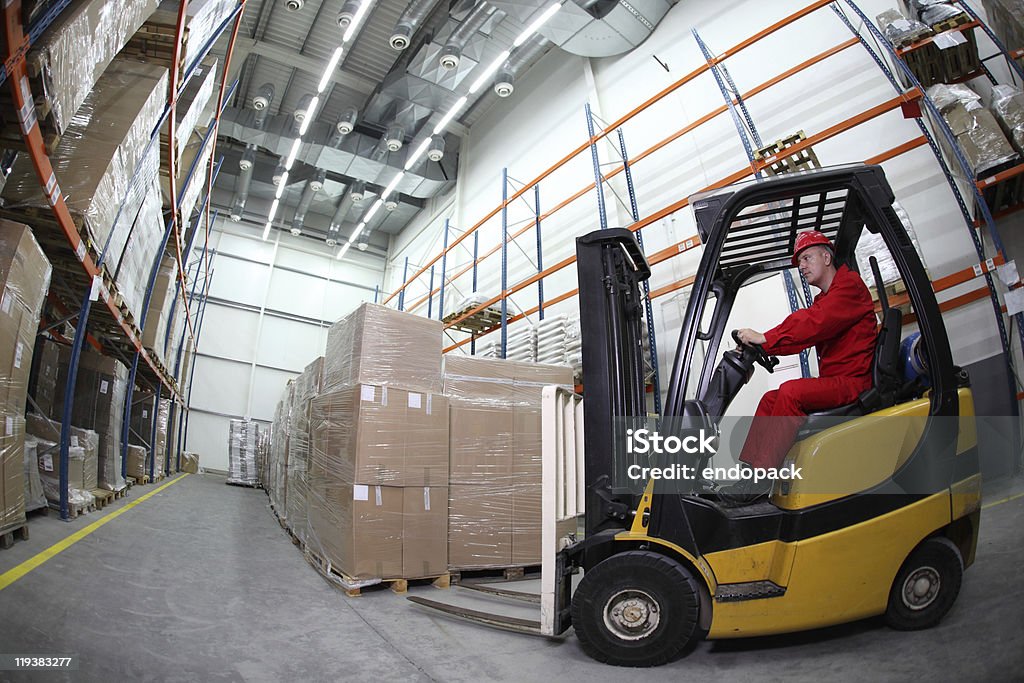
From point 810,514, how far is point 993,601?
65 cm

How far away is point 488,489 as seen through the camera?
4016 mm

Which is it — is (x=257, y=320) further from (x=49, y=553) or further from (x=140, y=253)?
(x=49, y=553)

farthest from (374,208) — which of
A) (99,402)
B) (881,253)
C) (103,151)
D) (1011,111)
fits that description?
(1011,111)

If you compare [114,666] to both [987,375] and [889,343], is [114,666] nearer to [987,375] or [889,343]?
[889,343]

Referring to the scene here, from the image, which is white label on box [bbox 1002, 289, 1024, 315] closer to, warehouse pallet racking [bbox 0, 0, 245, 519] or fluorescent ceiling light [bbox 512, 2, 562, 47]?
warehouse pallet racking [bbox 0, 0, 245, 519]

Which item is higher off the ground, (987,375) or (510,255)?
(510,255)

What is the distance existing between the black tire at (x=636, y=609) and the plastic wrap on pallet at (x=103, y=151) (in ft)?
12.9

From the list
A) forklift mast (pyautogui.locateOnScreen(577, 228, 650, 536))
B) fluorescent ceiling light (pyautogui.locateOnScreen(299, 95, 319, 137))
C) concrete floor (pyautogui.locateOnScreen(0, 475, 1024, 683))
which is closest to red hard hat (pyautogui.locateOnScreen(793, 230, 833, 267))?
forklift mast (pyautogui.locateOnScreen(577, 228, 650, 536))

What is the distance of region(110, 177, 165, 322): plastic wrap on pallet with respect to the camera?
16.7 ft

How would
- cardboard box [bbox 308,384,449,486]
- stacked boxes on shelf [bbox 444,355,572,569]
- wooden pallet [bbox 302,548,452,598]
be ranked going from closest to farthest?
wooden pallet [bbox 302,548,452,598]
cardboard box [bbox 308,384,449,486]
stacked boxes on shelf [bbox 444,355,572,569]

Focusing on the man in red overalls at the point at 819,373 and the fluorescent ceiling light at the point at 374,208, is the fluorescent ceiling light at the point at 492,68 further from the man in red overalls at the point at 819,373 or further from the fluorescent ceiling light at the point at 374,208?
the man in red overalls at the point at 819,373

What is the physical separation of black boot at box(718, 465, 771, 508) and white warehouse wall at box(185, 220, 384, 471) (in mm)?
14828

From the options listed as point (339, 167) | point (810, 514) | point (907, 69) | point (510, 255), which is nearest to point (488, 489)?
point (810, 514)

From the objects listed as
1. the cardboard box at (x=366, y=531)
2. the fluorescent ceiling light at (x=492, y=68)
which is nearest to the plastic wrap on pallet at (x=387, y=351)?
the cardboard box at (x=366, y=531)
